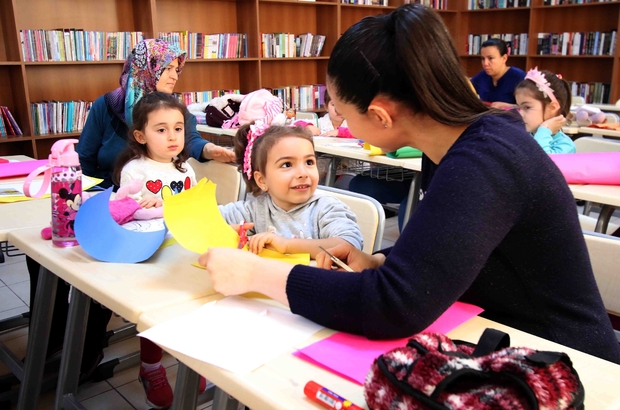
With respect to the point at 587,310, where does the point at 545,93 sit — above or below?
above

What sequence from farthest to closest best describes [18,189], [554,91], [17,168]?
1. [554,91]
2. [17,168]
3. [18,189]

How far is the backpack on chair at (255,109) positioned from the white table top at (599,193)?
6.30 feet

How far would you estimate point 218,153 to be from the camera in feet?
7.66

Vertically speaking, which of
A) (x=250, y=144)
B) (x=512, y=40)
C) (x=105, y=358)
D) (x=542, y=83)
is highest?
(x=512, y=40)

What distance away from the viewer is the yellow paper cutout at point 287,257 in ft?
3.96

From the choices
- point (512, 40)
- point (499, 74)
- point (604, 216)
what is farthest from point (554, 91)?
point (512, 40)

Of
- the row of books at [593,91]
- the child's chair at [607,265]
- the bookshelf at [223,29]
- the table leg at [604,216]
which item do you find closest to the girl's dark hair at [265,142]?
the child's chair at [607,265]

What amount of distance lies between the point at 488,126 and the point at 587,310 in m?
0.33

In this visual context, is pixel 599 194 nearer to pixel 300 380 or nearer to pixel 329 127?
pixel 300 380

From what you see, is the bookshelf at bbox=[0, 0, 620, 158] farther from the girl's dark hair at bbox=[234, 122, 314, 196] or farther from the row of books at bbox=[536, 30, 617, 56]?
the girl's dark hair at bbox=[234, 122, 314, 196]

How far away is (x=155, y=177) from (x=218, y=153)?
374 millimetres

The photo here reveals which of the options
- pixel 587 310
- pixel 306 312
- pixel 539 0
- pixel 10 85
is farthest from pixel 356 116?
pixel 539 0

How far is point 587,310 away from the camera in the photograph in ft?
2.96

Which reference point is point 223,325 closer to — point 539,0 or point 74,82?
point 74,82
